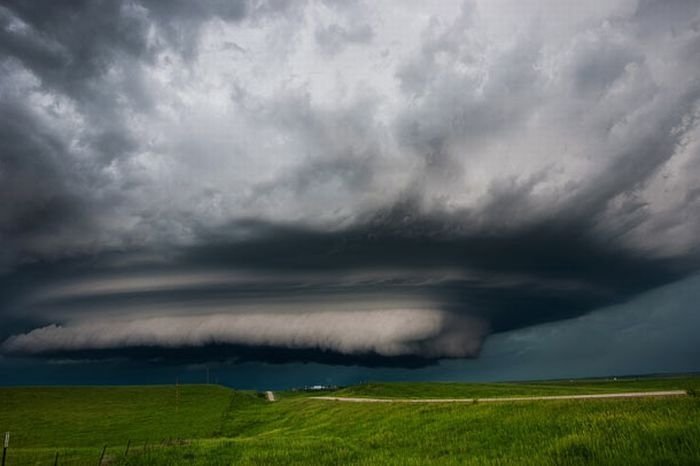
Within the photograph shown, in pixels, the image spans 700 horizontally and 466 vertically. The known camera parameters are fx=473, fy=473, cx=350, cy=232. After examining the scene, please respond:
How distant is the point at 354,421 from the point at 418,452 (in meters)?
28.5

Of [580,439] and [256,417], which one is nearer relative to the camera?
[580,439]

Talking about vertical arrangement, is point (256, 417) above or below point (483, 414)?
below

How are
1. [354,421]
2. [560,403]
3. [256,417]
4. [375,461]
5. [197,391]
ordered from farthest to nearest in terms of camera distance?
1. [197,391]
2. [256,417]
3. [354,421]
4. [560,403]
5. [375,461]

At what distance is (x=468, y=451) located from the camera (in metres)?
23.5

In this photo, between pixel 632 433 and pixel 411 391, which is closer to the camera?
pixel 632 433

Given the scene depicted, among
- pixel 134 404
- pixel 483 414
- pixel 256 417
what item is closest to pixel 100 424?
pixel 256 417

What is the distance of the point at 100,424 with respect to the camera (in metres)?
83.0

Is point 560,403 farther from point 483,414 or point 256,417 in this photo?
point 256,417

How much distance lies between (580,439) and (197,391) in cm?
15735

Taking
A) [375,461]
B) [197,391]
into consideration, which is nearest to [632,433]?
[375,461]

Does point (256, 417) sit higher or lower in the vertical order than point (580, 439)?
lower

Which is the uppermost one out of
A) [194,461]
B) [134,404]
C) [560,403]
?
[560,403]

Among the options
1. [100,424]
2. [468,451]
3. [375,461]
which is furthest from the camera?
[100,424]

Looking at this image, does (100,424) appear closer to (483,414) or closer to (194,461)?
(194,461)
